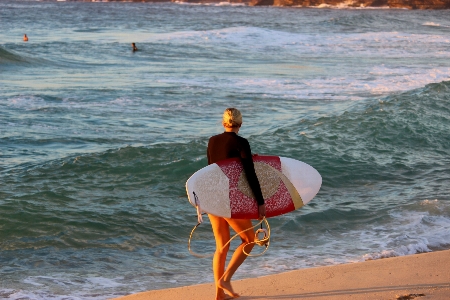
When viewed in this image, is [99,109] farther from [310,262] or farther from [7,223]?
[310,262]

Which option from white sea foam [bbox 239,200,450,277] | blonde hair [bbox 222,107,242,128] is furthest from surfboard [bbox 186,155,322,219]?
white sea foam [bbox 239,200,450,277]

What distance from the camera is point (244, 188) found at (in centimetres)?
505

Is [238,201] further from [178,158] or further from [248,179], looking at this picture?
[178,158]

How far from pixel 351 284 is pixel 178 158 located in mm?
6515

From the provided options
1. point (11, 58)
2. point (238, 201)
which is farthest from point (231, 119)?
point (11, 58)

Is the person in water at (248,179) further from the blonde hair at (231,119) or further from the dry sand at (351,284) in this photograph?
the dry sand at (351,284)

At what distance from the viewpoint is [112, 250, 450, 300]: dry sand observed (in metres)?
5.20

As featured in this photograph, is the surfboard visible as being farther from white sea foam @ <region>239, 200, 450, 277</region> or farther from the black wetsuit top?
white sea foam @ <region>239, 200, 450, 277</region>

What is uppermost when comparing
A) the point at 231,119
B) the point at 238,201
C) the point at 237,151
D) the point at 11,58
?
the point at 231,119

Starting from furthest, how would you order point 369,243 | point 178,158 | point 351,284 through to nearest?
point 178,158
point 369,243
point 351,284

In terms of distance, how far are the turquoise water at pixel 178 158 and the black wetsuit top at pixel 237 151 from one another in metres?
1.92

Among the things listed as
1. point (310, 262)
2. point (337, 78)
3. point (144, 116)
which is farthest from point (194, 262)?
point (337, 78)

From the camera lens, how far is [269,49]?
114ft

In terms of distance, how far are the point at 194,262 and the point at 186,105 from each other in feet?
34.0
